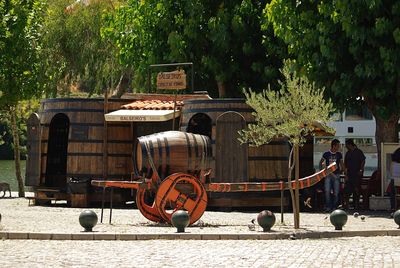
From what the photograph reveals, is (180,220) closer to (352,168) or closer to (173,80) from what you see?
(173,80)

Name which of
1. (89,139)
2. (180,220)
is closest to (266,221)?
(180,220)

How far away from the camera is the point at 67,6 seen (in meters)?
46.0

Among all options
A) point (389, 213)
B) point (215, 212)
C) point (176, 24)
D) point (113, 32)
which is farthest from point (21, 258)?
point (113, 32)

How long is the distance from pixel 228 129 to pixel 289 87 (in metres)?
6.99

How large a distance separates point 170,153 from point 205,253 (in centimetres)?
528

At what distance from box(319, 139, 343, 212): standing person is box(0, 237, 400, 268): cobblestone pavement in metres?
7.77

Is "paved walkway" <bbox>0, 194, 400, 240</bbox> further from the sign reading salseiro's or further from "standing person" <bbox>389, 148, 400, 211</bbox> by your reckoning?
the sign reading salseiro's

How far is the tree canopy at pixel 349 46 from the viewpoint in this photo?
82.7 ft

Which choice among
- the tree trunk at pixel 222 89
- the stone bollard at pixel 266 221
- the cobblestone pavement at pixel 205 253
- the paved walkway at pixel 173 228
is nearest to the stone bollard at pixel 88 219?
the paved walkway at pixel 173 228

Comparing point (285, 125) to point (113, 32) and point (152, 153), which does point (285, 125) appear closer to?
point (152, 153)

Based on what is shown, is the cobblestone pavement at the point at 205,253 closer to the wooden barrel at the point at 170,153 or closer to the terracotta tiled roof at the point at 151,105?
the wooden barrel at the point at 170,153

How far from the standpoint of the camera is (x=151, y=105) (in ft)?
89.6

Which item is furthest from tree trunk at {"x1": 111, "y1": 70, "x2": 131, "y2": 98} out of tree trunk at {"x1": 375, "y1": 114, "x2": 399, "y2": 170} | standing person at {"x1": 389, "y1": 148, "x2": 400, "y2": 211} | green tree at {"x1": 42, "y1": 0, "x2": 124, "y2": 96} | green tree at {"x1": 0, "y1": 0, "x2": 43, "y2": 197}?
standing person at {"x1": 389, "y1": 148, "x2": 400, "y2": 211}

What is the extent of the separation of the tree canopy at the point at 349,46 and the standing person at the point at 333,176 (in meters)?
1.71
